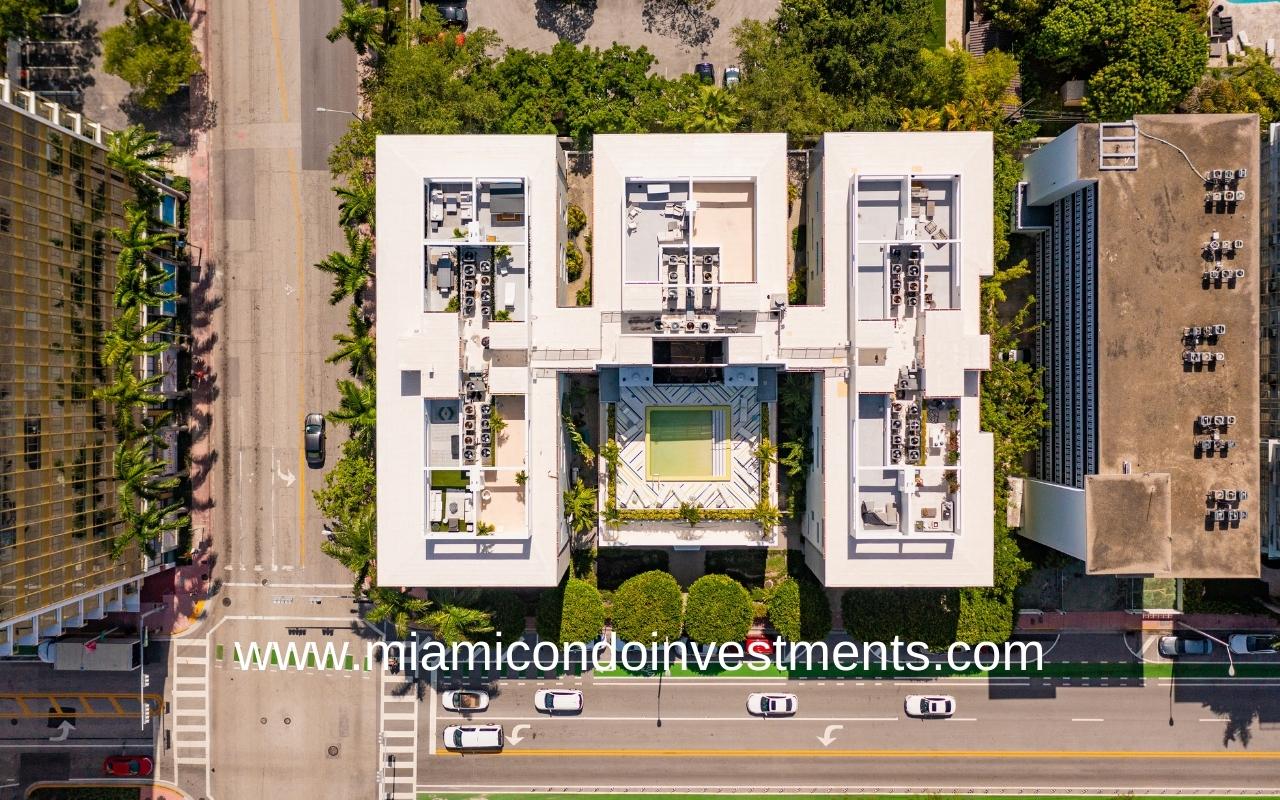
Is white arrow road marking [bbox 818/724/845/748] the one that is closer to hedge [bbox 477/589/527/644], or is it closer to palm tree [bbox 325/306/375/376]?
hedge [bbox 477/589/527/644]

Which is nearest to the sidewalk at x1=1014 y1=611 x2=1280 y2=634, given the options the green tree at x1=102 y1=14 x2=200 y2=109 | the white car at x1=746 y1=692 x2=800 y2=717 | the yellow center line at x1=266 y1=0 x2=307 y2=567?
the white car at x1=746 y1=692 x2=800 y2=717

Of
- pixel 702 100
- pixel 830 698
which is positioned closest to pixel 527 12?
pixel 702 100

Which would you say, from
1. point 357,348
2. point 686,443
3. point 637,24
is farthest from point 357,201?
point 686,443

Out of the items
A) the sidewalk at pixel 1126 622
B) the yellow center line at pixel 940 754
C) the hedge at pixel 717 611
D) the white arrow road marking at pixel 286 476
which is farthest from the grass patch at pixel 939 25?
the white arrow road marking at pixel 286 476

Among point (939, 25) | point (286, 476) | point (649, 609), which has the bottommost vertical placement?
point (649, 609)

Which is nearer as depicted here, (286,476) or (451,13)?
(451,13)

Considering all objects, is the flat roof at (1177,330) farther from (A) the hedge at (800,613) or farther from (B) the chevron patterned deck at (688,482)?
(B) the chevron patterned deck at (688,482)

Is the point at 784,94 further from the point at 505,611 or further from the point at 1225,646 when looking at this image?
the point at 1225,646
